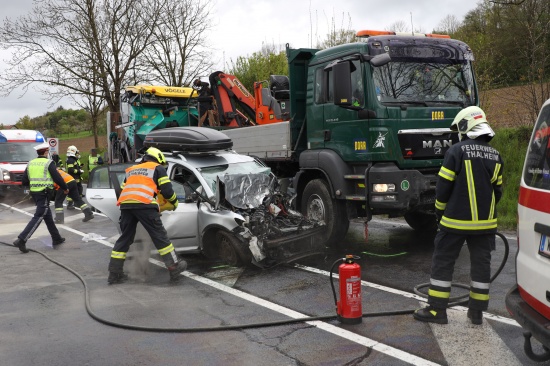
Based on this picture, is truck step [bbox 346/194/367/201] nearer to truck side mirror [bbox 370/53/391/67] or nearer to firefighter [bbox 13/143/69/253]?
truck side mirror [bbox 370/53/391/67]

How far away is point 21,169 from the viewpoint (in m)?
17.8

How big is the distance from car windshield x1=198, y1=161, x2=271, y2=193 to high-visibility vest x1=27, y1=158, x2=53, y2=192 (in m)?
3.44

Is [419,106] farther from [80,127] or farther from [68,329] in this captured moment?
[80,127]

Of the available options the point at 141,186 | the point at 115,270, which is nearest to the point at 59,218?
the point at 115,270

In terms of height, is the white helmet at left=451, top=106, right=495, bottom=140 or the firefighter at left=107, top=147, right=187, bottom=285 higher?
the white helmet at left=451, top=106, right=495, bottom=140

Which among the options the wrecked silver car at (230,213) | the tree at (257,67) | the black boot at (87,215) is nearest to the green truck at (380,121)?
the wrecked silver car at (230,213)

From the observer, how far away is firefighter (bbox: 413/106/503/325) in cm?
468

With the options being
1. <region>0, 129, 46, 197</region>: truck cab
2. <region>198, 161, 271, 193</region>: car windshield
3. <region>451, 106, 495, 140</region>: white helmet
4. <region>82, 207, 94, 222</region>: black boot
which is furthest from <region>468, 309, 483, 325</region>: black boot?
<region>0, 129, 46, 197</region>: truck cab

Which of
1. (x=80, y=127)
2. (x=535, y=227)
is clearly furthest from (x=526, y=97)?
(x=80, y=127)

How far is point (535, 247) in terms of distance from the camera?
11.7 feet

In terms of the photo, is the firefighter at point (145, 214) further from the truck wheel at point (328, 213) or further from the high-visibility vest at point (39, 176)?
the high-visibility vest at point (39, 176)

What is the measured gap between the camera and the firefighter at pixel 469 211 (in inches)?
184

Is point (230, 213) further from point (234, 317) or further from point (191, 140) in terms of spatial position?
point (234, 317)

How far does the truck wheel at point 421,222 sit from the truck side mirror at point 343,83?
290 cm
